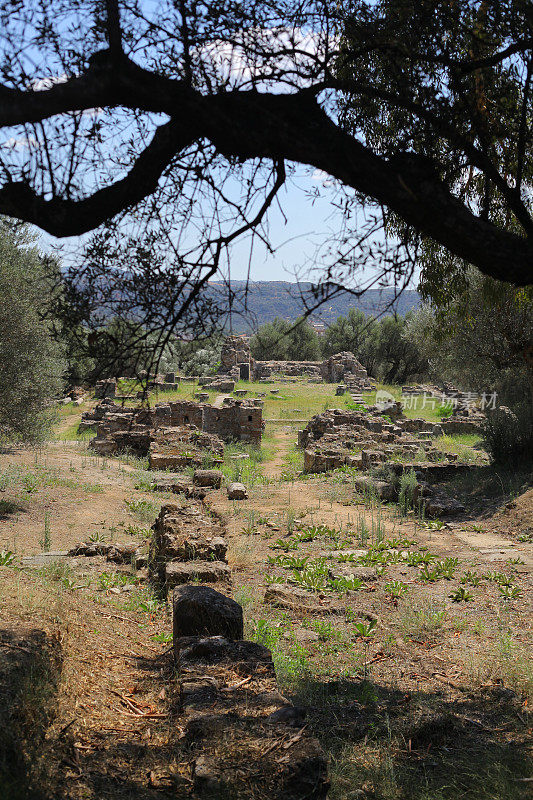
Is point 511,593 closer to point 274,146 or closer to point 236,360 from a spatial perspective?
point 274,146

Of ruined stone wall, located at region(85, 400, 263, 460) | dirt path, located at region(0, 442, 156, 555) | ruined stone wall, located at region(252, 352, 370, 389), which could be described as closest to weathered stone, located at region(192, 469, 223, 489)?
dirt path, located at region(0, 442, 156, 555)

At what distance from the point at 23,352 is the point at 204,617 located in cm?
861

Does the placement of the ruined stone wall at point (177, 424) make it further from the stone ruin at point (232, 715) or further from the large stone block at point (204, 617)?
the stone ruin at point (232, 715)

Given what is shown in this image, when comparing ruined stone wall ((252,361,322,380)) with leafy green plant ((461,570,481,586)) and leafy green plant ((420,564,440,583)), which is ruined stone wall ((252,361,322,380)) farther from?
leafy green plant ((461,570,481,586))

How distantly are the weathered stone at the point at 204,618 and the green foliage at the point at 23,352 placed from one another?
7979mm

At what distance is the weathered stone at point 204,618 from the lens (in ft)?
17.7

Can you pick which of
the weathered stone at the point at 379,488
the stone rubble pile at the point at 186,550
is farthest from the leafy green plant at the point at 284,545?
the weathered stone at the point at 379,488

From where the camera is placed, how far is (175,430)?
20.0m

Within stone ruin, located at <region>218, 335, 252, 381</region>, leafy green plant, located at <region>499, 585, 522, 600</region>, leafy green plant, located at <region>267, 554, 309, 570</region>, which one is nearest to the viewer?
leafy green plant, located at <region>499, 585, 522, 600</region>

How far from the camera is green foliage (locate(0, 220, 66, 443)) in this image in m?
12.0

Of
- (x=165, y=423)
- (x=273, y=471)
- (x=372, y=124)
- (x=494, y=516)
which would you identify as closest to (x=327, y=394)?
(x=165, y=423)

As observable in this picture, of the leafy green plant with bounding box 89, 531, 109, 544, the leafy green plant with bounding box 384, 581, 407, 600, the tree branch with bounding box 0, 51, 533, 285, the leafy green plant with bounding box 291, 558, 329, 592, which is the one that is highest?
the tree branch with bounding box 0, 51, 533, 285

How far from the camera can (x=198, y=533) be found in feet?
29.8

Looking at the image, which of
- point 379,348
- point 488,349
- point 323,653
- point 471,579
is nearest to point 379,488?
point 471,579
